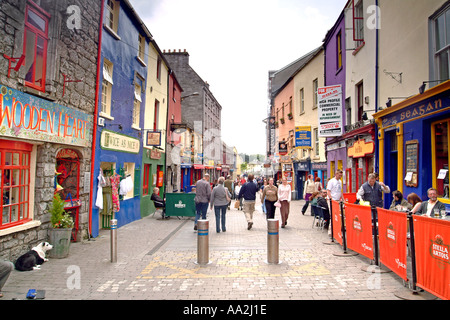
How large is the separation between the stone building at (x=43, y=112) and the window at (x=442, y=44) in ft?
30.5

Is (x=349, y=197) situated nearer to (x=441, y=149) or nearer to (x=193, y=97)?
(x=441, y=149)

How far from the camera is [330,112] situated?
591 inches

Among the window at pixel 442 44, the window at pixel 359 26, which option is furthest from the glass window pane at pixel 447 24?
the window at pixel 359 26

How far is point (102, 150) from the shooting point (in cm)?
991

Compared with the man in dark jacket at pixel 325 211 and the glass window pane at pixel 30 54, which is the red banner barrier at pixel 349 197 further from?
the glass window pane at pixel 30 54

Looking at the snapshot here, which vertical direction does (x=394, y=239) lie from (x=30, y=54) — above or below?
below

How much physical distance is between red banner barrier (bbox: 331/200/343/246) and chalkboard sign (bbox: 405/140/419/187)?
2.51 metres

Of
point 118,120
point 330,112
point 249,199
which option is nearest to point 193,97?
point 330,112

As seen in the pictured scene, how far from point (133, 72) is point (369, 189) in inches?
386

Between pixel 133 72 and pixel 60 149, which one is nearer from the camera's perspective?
pixel 60 149

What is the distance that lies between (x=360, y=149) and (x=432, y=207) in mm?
6861
